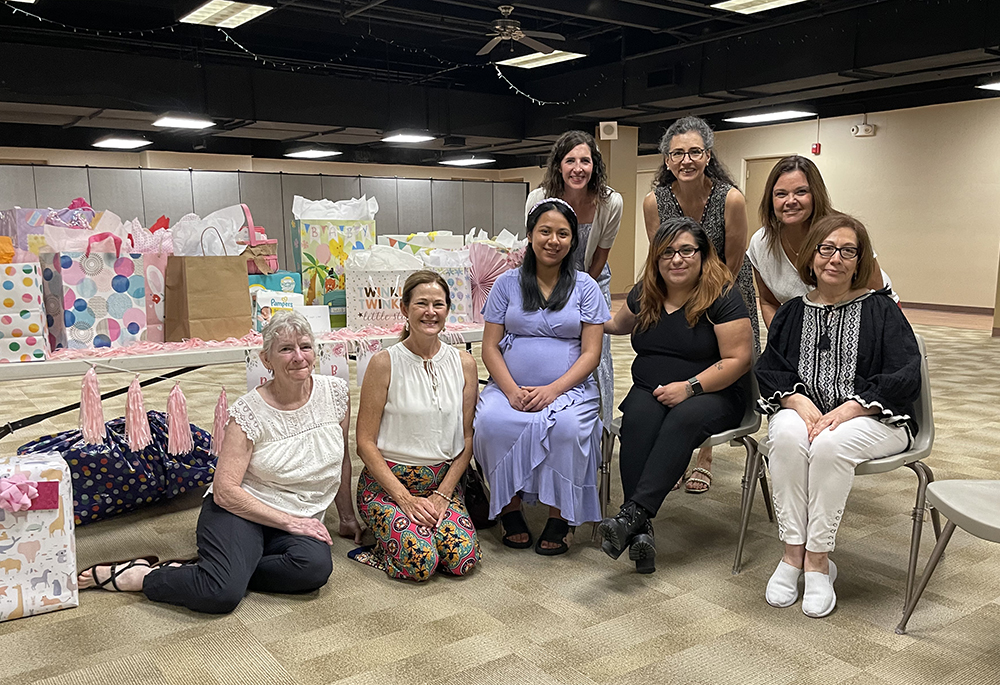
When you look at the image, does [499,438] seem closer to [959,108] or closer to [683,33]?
[683,33]

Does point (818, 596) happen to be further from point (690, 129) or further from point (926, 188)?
point (926, 188)

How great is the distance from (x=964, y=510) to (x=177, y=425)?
7.58ft

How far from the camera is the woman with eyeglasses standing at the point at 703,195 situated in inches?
122

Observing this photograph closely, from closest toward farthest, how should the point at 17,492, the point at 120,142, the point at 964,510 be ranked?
the point at 964,510 < the point at 17,492 < the point at 120,142

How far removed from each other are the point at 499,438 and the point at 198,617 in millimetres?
1052

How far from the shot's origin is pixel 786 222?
9.50 ft

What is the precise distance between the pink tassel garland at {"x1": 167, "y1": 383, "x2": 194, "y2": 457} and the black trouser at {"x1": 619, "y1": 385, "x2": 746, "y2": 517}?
1.45 m

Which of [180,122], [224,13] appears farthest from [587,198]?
[180,122]

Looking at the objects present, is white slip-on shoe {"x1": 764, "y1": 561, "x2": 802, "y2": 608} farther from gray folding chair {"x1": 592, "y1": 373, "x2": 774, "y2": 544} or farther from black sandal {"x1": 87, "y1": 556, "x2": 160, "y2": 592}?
black sandal {"x1": 87, "y1": 556, "x2": 160, "y2": 592}

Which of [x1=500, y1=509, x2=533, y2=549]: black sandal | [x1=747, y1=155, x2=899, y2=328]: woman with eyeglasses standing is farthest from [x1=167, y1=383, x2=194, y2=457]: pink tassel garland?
[x1=747, y1=155, x2=899, y2=328]: woman with eyeglasses standing

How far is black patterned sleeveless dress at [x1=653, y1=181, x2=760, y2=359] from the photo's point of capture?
125 inches

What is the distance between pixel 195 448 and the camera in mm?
3457

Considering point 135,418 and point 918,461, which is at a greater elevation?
point 135,418

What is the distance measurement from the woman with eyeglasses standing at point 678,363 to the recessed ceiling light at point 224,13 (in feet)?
16.0
